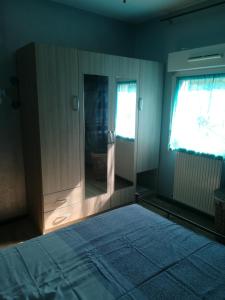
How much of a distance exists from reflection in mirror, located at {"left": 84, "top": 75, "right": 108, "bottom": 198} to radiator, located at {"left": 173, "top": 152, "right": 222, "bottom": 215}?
1.03m

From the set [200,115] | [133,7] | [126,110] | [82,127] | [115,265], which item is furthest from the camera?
[126,110]

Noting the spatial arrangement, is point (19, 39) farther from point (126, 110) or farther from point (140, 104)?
point (140, 104)

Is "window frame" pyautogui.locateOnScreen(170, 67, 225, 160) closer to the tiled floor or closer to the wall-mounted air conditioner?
the wall-mounted air conditioner

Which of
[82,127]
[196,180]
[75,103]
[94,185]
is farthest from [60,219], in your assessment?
[196,180]

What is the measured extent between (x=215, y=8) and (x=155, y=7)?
72 centimetres

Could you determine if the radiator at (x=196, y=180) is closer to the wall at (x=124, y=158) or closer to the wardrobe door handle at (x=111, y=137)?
the wall at (x=124, y=158)

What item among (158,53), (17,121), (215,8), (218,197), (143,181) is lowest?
(143,181)

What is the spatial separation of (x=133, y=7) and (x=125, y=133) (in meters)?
1.59

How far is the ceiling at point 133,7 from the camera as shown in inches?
108

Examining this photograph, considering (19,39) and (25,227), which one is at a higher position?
(19,39)

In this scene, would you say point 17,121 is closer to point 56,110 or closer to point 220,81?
point 56,110

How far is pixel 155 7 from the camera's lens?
2.90 m

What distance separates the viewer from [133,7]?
2.90m

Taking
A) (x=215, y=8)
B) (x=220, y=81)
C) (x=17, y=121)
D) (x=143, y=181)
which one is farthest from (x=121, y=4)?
(x=143, y=181)
